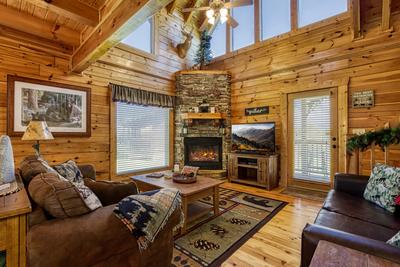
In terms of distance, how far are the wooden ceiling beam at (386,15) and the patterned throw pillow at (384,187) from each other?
2.80 m

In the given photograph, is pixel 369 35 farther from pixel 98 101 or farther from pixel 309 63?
pixel 98 101

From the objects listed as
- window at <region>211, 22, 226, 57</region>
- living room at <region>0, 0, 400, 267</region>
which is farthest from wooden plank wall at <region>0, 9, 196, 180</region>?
window at <region>211, 22, 226, 57</region>

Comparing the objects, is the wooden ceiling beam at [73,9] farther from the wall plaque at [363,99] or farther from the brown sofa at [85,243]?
the wall plaque at [363,99]

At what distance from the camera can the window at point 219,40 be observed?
570 centimetres

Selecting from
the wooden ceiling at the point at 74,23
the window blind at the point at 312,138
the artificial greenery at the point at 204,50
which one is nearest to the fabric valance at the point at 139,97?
the wooden ceiling at the point at 74,23

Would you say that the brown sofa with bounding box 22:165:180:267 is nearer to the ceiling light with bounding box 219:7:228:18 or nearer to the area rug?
the area rug

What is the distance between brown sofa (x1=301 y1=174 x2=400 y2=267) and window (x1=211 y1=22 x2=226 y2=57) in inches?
179

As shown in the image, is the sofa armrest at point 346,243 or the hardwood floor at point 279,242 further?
the hardwood floor at point 279,242

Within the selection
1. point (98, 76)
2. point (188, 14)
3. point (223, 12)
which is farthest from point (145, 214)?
point (188, 14)

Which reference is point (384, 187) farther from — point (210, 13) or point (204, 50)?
point (204, 50)

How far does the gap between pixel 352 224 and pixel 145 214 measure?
161cm

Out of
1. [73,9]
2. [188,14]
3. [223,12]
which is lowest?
[73,9]

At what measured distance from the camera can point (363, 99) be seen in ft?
11.7

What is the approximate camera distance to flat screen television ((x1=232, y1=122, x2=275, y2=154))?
14.3 ft
